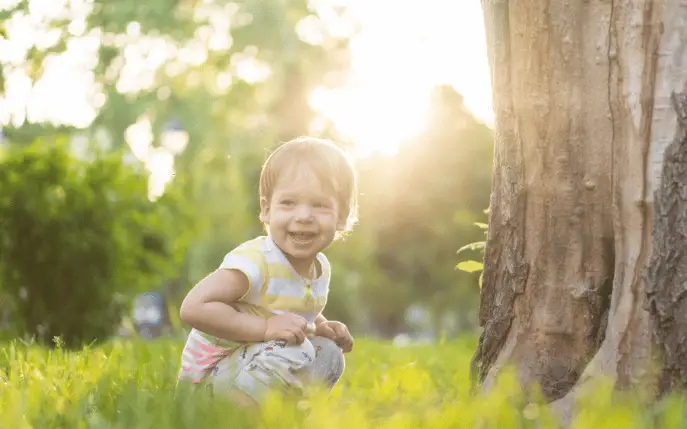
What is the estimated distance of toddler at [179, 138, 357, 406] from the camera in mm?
3164

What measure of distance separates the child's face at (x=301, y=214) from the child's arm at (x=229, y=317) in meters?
0.25

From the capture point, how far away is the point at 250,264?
10.6 feet

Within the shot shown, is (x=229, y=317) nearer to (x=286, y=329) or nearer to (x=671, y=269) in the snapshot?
(x=286, y=329)

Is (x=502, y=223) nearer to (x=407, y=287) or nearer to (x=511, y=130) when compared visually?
(x=511, y=130)

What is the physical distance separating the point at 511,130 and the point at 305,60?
21559mm

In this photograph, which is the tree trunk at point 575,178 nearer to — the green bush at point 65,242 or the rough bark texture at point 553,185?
the rough bark texture at point 553,185

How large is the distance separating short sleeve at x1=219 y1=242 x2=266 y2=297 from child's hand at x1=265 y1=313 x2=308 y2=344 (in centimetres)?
14

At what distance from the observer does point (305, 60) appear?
2469 cm

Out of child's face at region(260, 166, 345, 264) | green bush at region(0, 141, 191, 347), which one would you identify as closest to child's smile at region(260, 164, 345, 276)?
child's face at region(260, 166, 345, 264)

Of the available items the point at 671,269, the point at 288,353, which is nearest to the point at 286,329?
the point at 288,353

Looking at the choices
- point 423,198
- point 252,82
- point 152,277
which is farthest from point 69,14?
point 152,277

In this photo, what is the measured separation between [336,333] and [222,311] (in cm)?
67

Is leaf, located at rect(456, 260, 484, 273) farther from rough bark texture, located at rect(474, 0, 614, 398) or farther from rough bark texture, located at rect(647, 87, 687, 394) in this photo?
rough bark texture, located at rect(647, 87, 687, 394)

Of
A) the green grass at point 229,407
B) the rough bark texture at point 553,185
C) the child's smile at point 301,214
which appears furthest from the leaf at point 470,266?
the child's smile at point 301,214
